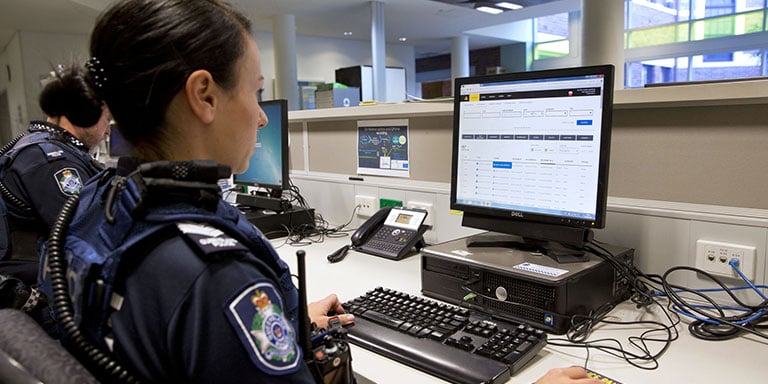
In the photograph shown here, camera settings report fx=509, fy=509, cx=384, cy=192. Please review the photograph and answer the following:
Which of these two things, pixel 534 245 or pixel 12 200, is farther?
pixel 12 200

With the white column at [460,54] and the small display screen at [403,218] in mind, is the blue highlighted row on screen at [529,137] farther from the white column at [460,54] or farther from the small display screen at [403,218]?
the white column at [460,54]

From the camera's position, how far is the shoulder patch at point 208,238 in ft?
1.76

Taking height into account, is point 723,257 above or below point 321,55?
below

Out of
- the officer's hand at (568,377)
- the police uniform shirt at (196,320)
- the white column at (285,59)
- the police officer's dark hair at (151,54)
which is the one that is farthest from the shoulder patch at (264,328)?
the white column at (285,59)

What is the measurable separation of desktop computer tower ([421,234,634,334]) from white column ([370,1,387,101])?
5.82m

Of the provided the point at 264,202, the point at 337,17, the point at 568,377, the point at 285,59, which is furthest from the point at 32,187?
the point at 337,17

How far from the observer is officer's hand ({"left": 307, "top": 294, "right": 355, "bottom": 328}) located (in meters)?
1.01

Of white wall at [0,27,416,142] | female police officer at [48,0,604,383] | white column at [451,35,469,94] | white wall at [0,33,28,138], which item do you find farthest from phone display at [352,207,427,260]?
white column at [451,35,469,94]

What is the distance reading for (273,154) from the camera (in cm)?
195

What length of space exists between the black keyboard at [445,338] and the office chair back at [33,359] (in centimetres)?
53

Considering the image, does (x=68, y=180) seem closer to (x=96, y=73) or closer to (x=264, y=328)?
(x=96, y=73)

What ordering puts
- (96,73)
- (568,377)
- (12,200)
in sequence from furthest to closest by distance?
1. (12,200)
2. (568,377)
3. (96,73)

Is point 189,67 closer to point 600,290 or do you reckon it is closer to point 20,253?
point 600,290

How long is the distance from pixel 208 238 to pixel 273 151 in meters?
1.43
